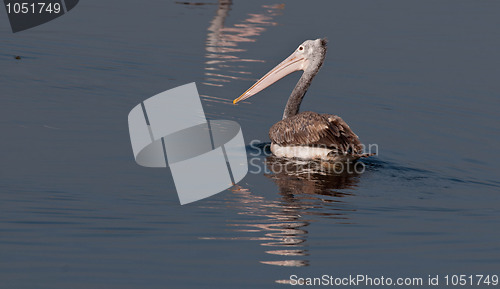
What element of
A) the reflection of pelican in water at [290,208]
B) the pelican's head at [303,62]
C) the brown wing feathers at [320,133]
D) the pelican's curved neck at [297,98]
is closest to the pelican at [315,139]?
the brown wing feathers at [320,133]

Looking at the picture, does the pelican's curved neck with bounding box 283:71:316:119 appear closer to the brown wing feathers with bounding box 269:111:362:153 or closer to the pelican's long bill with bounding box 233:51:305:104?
the pelican's long bill with bounding box 233:51:305:104

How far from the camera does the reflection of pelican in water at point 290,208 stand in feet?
20.4

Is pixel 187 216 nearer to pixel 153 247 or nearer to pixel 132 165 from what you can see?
pixel 153 247

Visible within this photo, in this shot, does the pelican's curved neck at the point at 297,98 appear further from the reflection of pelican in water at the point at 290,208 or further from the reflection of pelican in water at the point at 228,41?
the reflection of pelican in water at the point at 228,41

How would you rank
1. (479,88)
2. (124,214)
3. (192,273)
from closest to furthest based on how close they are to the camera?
(192,273) < (124,214) < (479,88)

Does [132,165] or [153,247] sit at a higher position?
[153,247]

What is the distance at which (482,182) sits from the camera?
8688mm

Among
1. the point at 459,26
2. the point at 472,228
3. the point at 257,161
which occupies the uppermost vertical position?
the point at 472,228

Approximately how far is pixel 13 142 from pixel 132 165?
1.51m

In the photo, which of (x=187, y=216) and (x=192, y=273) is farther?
(x=187, y=216)

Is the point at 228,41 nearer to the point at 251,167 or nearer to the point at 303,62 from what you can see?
the point at 303,62

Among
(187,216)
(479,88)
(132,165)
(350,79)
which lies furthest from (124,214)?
(479,88)

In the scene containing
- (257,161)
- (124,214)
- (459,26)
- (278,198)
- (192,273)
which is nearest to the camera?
(192,273)

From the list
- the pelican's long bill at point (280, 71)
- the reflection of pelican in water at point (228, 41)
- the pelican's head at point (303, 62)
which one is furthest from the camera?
the reflection of pelican in water at point (228, 41)
